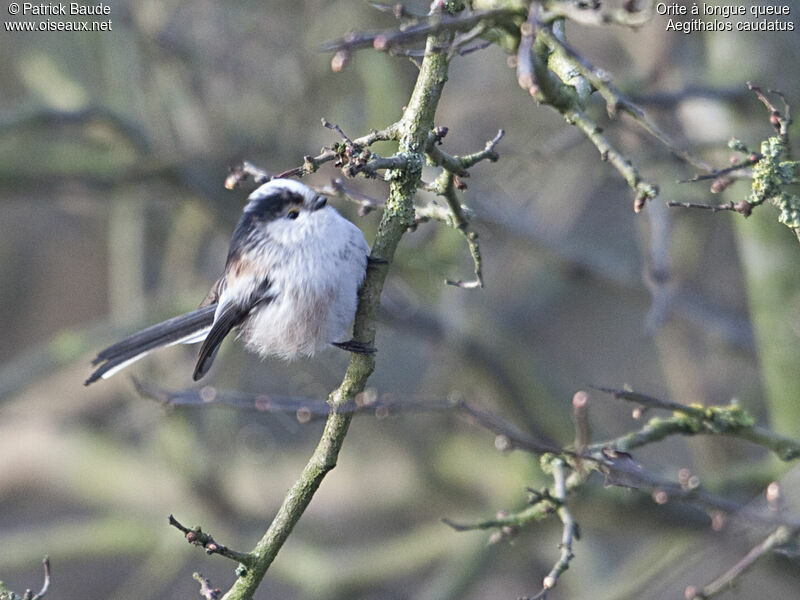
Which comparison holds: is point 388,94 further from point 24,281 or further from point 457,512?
point 24,281

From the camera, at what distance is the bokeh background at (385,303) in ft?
17.2

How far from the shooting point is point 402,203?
2.45 metres

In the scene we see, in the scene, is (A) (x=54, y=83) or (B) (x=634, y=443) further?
(A) (x=54, y=83)

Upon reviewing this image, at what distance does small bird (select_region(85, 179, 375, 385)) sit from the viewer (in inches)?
128

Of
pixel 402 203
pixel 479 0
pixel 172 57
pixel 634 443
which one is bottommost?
pixel 634 443

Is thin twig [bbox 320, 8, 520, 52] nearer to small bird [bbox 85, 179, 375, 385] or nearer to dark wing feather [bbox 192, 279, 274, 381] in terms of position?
small bird [bbox 85, 179, 375, 385]

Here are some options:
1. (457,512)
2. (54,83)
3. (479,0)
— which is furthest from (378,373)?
(479,0)

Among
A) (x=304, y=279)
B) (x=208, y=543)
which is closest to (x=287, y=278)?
(x=304, y=279)

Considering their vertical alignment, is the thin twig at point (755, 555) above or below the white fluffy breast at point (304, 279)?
below

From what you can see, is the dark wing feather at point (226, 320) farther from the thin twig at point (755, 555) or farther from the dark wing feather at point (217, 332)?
the thin twig at point (755, 555)

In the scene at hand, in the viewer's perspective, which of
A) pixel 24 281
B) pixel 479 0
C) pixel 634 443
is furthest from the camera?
pixel 24 281

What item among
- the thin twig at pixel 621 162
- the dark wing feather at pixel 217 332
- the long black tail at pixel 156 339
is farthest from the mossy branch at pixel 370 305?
the long black tail at pixel 156 339

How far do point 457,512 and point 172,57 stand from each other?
12.5ft

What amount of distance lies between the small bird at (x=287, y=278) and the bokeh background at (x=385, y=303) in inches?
66.6
